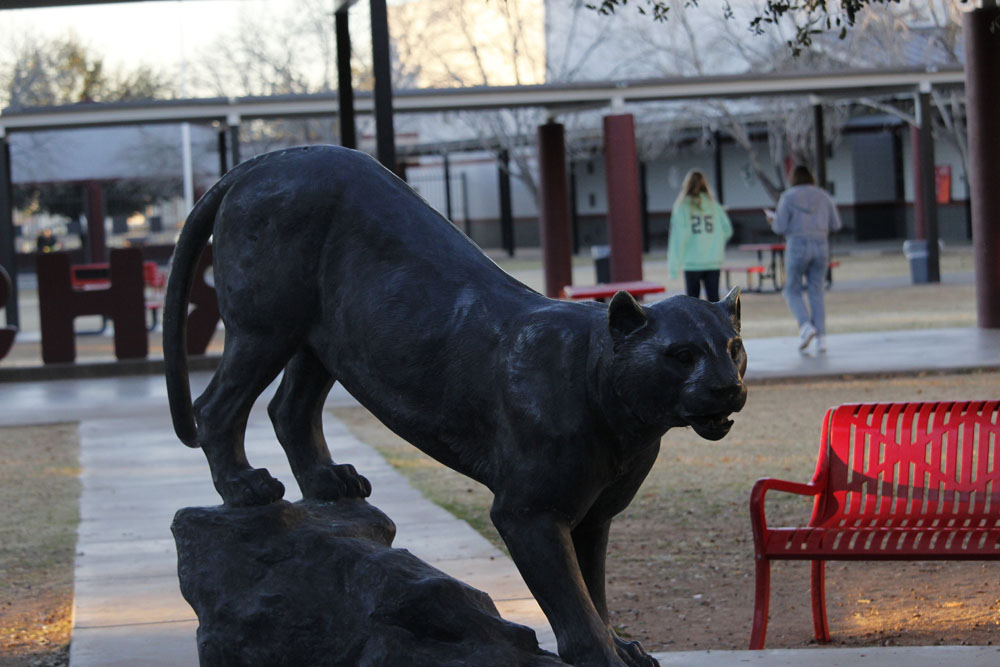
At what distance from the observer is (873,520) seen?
577 centimetres

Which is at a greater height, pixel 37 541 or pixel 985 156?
pixel 985 156

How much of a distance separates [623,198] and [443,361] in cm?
1981

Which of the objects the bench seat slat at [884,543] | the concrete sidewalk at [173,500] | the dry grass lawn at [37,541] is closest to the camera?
the concrete sidewalk at [173,500]

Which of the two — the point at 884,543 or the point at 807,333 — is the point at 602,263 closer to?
the point at 807,333

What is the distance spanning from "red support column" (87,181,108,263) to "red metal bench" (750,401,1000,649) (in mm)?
37128

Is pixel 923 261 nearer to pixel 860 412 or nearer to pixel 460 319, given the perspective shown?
pixel 860 412

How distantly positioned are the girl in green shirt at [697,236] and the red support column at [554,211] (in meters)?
8.43

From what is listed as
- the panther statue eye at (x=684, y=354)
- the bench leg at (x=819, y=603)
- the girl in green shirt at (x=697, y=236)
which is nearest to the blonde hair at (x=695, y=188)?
the girl in green shirt at (x=697, y=236)

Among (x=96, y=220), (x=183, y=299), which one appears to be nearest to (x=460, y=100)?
(x=183, y=299)

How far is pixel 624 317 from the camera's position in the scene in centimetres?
302

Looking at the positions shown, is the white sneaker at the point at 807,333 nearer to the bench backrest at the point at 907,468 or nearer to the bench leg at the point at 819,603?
the bench backrest at the point at 907,468

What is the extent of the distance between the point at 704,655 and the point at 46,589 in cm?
392

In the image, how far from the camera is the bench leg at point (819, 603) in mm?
5547

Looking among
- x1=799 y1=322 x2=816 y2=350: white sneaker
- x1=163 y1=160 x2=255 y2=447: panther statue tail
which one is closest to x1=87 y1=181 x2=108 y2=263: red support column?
x1=799 y1=322 x2=816 y2=350: white sneaker
